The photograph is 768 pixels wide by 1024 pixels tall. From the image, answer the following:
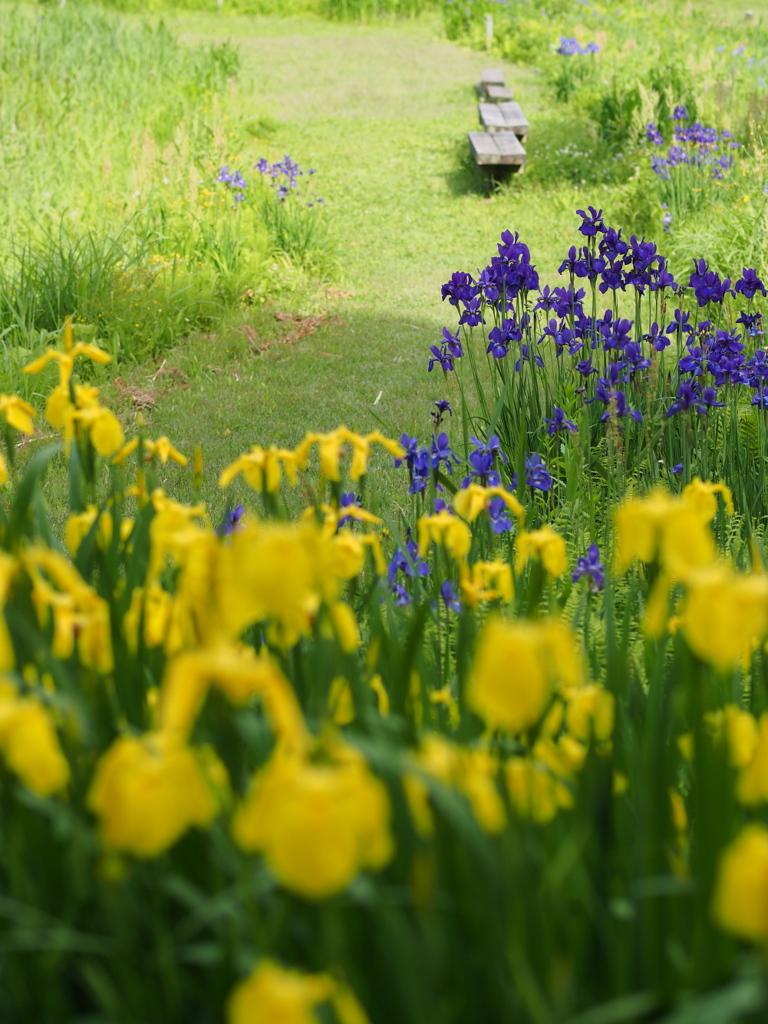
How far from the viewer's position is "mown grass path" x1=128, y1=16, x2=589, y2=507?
525cm

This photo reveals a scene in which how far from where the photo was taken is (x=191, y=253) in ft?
21.9

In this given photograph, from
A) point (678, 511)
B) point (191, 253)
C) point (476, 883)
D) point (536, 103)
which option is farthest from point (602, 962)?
point (536, 103)

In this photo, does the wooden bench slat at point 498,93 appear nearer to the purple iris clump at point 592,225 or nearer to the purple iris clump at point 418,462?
the purple iris clump at point 592,225

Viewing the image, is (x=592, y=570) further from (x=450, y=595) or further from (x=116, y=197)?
(x=116, y=197)

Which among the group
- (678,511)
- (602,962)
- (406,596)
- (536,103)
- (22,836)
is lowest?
(406,596)

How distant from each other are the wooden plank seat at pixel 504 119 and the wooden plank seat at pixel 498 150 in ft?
0.91

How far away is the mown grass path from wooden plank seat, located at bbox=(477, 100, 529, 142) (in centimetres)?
45

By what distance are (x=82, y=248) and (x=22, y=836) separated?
5.56 meters

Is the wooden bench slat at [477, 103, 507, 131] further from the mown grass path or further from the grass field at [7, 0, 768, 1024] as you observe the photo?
the grass field at [7, 0, 768, 1024]

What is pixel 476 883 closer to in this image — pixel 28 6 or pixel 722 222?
pixel 722 222

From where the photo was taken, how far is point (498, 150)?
29.9 feet

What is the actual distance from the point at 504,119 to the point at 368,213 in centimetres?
218

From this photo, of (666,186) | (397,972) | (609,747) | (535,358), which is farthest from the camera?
(666,186)

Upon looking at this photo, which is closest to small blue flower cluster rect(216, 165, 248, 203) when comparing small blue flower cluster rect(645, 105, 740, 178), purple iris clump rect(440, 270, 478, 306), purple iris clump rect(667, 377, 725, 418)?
small blue flower cluster rect(645, 105, 740, 178)
